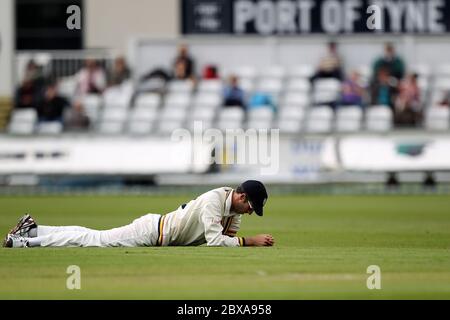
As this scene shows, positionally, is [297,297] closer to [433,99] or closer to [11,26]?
[433,99]

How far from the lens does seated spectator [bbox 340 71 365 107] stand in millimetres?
31891

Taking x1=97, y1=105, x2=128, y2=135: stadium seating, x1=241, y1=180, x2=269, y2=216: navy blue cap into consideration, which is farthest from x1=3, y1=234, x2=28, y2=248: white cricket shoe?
x1=97, y1=105, x2=128, y2=135: stadium seating

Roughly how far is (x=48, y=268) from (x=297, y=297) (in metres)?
2.81

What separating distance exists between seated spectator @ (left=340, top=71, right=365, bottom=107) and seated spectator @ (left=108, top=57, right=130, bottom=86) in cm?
522

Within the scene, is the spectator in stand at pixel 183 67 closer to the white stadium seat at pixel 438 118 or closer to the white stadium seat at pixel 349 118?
the white stadium seat at pixel 349 118

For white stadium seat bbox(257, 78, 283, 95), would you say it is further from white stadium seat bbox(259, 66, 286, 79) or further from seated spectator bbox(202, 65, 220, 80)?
seated spectator bbox(202, 65, 220, 80)

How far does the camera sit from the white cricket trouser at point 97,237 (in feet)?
49.2

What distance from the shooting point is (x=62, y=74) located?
34125 mm

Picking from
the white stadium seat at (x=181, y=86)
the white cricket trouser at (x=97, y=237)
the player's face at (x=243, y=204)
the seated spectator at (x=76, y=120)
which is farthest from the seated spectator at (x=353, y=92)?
the player's face at (x=243, y=204)

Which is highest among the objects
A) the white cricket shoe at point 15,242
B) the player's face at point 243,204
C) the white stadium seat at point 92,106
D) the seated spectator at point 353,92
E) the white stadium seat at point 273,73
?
the white stadium seat at point 273,73

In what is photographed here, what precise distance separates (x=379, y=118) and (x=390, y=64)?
5.57ft

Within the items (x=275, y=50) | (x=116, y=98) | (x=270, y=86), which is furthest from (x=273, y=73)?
(x=116, y=98)

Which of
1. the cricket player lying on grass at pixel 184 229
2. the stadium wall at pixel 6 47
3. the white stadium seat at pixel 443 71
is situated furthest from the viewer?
the stadium wall at pixel 6 47

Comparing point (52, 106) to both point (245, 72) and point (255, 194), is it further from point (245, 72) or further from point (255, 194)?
point (255, 194)
